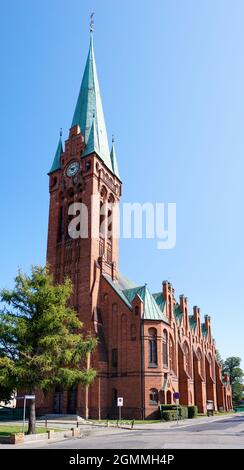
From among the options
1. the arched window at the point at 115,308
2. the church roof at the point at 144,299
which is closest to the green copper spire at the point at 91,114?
the church roof at the point at 144,299

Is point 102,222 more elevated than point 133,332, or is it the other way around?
point 102,222

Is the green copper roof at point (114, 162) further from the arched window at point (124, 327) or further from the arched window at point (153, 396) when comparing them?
the arched window at point (153, 396)

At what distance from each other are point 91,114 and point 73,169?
333 inches

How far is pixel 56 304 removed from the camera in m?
25.4

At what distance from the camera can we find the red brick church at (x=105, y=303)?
38.9m

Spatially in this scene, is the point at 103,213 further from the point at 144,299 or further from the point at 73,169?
the point at 144,299

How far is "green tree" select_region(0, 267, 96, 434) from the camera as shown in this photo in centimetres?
2298

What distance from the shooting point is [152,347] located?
1608 inches

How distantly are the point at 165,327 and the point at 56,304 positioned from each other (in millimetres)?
20731

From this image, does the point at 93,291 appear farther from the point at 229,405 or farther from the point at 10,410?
the point at 229,405

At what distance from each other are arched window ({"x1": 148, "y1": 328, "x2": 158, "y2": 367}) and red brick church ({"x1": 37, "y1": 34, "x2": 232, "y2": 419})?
96 mm

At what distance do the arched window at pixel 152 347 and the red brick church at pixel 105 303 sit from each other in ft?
0.31

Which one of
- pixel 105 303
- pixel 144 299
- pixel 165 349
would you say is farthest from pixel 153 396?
pixel 105 303
